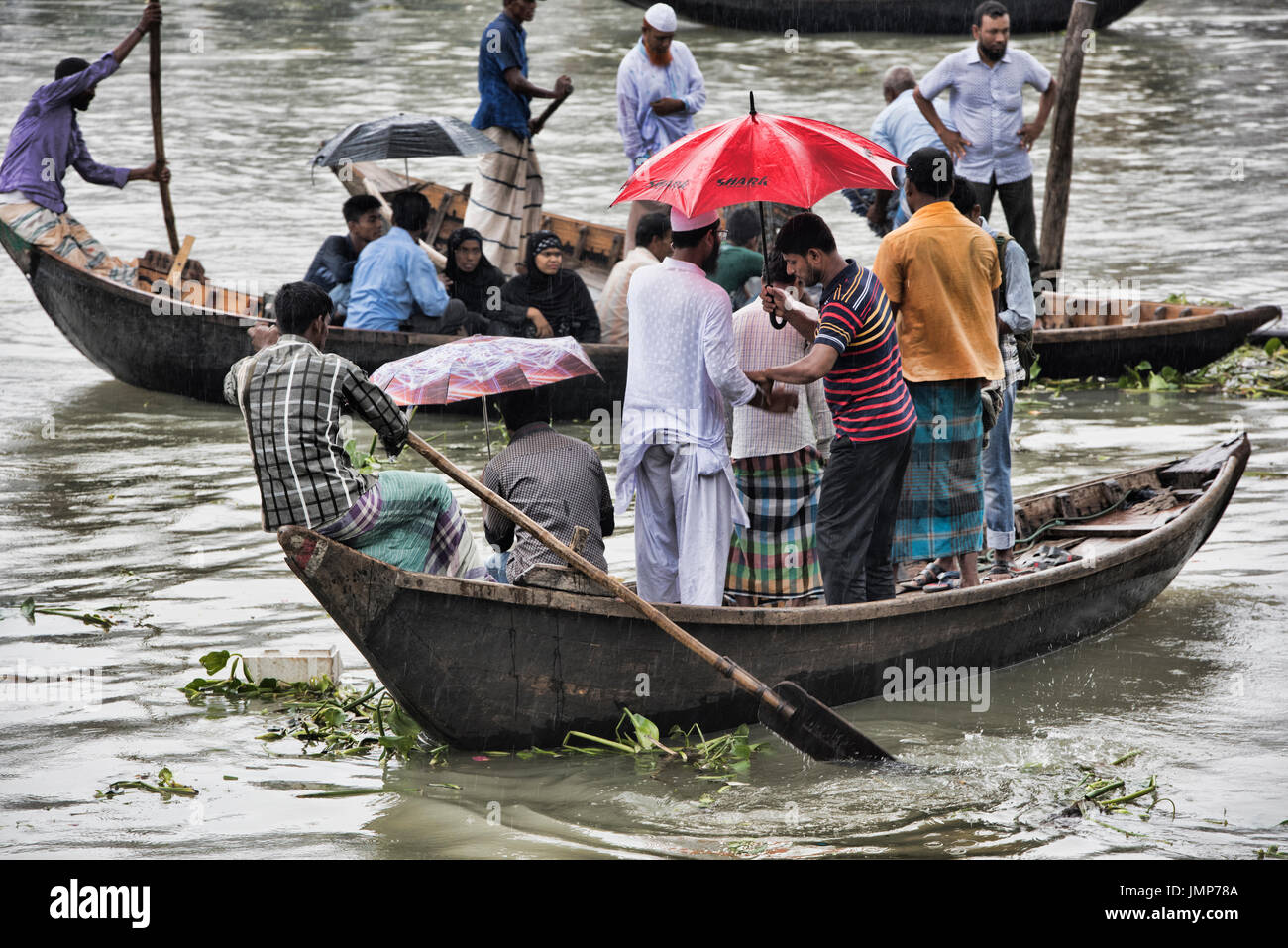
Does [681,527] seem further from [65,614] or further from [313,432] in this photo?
[65,614]

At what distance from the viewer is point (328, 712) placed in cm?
547

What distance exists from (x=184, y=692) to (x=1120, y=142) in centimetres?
1415

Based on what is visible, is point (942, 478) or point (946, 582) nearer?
point (942, 478)

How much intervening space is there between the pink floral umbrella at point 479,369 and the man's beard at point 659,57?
553 centimetres

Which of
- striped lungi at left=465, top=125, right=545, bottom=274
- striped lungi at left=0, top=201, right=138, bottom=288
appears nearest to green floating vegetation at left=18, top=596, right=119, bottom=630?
striped lungi at left=0, top=201, right=138, bottom=288

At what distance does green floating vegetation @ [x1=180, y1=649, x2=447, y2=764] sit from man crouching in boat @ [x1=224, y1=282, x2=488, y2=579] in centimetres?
65

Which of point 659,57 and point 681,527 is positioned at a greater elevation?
point 659,57

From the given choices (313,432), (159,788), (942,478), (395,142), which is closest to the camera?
(313,432)

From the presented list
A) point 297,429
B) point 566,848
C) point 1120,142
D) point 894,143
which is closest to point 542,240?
point 894,143

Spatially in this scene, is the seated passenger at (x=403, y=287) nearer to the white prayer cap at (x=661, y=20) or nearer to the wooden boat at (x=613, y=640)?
the white prayer cap at (x=661, y=20)

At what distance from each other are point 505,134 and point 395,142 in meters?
1.23

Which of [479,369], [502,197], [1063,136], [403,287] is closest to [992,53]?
[1063,136]

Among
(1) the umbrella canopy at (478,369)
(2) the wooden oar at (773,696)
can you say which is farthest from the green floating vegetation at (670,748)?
(1) the umbrella canopy at (478,369)

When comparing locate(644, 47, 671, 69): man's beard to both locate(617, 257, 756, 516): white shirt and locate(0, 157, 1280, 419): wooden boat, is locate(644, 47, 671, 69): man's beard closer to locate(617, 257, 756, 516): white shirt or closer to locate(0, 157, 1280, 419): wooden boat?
locate(0, 157, 1280, 419): wooden boat
